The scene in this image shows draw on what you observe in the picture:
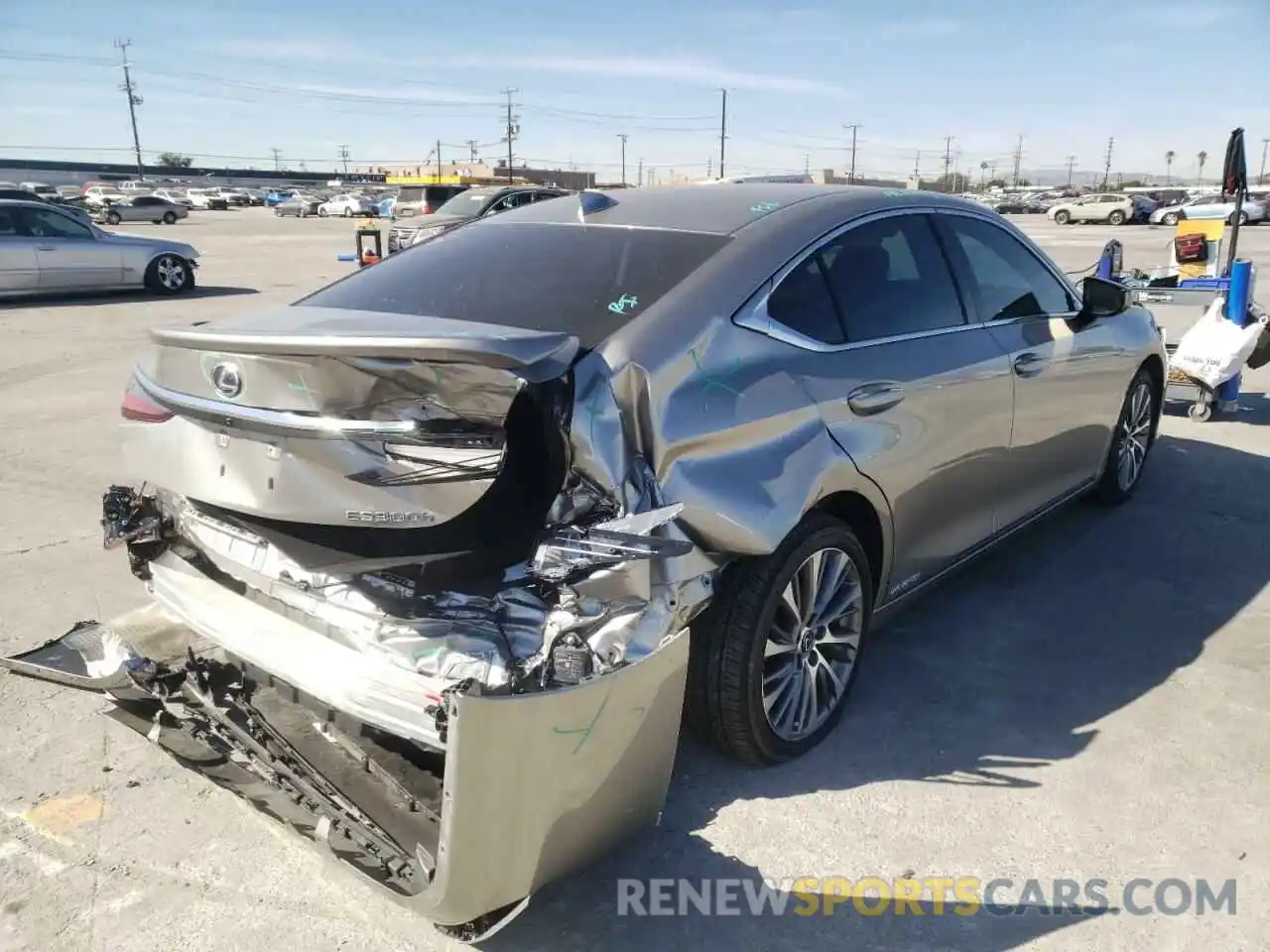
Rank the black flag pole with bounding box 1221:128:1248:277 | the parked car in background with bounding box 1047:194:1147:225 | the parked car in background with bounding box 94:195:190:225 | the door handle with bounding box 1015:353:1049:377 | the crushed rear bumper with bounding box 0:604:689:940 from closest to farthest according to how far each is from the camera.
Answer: the crushed rear bumper with bounding box 0:604:689:940 → the door handle with bounding box 1015:353:1049:377 → the black flag pole with bounding box 1221:128:1248:277 → the parked car in background with bounding box 1047:194:1147:225 → the parked car in background with bounding box 94:195:190:225

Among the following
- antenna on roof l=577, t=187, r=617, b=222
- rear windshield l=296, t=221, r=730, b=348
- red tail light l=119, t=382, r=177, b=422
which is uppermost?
antenna on roof l=577, t=187, r=617, b=222

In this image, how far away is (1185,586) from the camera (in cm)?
448

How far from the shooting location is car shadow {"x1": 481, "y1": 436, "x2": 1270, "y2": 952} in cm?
248

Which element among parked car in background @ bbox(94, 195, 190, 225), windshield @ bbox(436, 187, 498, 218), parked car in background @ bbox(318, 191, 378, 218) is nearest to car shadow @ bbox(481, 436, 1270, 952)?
windshield @ bbox(436, 187, 498, 218)

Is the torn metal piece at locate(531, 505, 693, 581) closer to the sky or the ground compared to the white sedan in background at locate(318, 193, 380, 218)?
closer to the ground

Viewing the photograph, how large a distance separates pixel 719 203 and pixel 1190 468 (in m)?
4.35

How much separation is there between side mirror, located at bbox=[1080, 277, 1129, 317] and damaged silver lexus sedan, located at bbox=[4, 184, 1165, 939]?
1173mm

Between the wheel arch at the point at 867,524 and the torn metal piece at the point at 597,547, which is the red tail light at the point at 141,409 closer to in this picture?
the torn metal piece at the point at 597,547

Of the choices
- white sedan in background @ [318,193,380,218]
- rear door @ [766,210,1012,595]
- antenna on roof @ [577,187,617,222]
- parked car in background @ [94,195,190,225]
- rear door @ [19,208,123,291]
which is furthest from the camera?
white sedan in background @ [318,193,380,218]

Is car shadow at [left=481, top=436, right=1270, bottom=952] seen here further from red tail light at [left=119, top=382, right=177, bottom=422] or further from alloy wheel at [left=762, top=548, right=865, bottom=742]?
red tail light at [left=119, top=382, right=177, bottom=422]

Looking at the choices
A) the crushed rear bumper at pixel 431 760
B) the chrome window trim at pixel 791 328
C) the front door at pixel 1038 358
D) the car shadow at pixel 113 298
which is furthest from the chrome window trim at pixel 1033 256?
the car shadow at pixel 113 298

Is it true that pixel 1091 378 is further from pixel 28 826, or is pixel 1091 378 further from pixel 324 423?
pixel 28 826

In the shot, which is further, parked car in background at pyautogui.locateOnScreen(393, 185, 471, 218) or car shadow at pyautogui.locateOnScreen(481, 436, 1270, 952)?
parked car in background at pyautogui.locateOnScreen(393, 185, 471, 218)

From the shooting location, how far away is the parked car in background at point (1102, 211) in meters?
45.4
